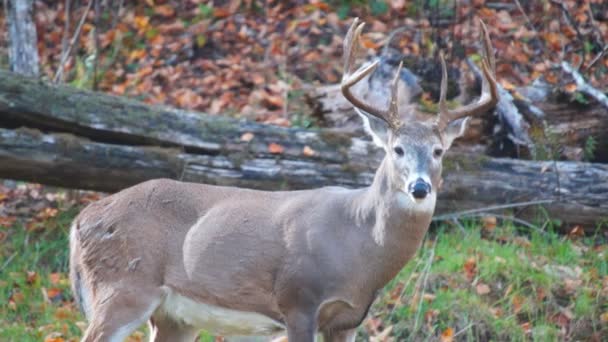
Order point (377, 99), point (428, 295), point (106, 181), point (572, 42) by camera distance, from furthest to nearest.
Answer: point (572, 42)
point (377, 99)
point (106, 181)
point (428, 295)

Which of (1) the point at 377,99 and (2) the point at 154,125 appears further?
(1) the point at 377,99

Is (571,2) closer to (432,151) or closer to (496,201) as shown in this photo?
(496,201)

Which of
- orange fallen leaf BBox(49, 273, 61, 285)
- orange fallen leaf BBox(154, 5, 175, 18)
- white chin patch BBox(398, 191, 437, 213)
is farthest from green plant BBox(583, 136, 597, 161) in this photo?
orange fallen leaf BBox(154, 5, 175, 18)

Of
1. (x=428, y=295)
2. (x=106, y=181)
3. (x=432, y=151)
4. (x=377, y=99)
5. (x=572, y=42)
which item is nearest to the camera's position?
(x=432, y=151)

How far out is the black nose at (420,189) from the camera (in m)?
5.27

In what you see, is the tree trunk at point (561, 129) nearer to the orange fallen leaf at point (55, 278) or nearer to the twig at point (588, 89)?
the twig at point (588, 89)

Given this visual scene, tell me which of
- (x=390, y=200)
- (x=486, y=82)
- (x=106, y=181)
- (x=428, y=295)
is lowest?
(x=428, y=295)

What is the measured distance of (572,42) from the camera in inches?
427

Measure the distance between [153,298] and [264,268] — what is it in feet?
2.09

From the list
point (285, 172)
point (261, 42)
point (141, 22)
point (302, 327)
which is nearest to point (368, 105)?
point (302, 327)

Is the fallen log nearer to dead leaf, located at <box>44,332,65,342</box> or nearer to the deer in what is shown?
dead leaf, located at <box>44,332,65,342</box>

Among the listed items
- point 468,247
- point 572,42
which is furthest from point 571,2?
point 468,247

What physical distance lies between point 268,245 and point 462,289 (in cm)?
213

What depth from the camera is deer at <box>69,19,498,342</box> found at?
219 inches
